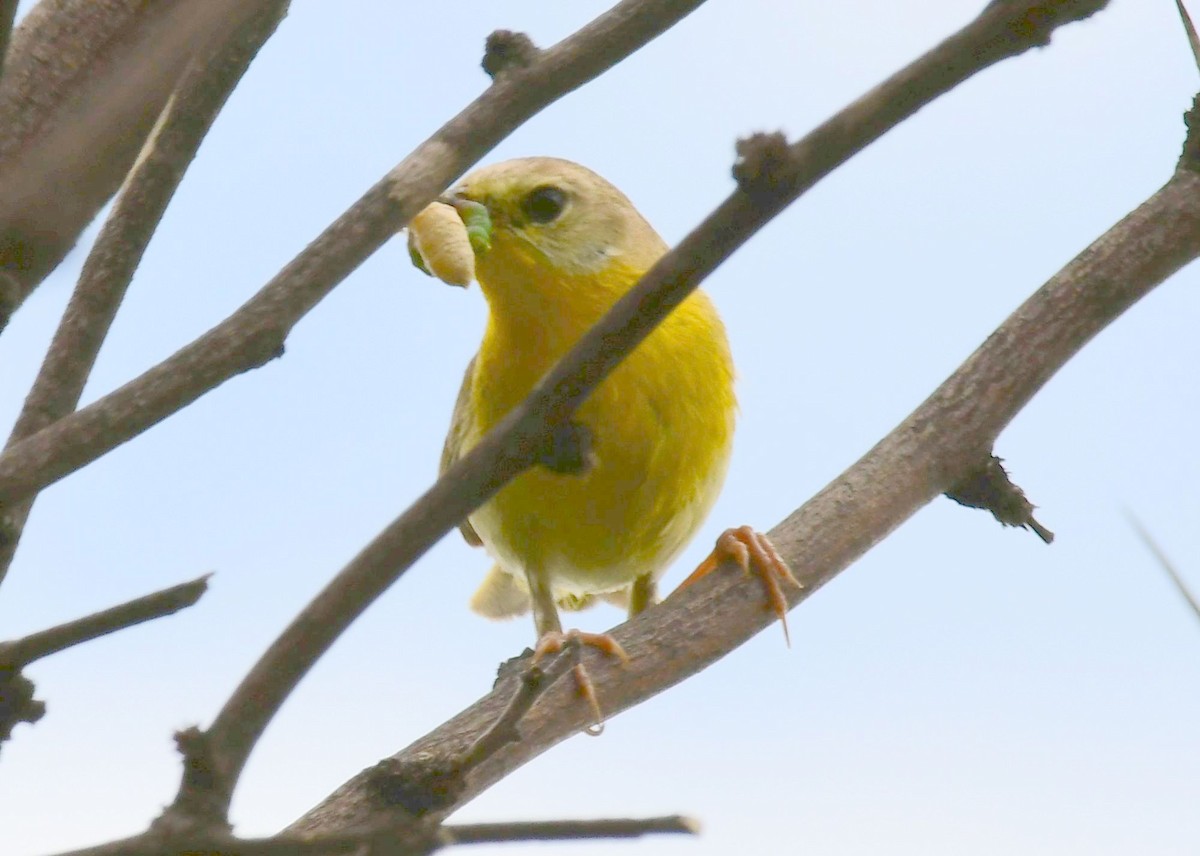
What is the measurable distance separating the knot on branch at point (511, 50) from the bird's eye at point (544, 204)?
1.62 metres

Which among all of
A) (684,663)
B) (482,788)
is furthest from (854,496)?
(482,788)

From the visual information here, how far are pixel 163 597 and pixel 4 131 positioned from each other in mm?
641

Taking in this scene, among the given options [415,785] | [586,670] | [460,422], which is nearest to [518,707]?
[415,785]

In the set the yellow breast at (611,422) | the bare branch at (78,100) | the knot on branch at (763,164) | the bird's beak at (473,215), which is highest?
the bird's beak at (473,215)

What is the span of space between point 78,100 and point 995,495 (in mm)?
1612

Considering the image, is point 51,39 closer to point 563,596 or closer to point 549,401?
point 549,401

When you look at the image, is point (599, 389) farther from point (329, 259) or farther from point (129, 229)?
point (329, 259)

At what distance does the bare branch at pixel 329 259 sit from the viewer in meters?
1.38

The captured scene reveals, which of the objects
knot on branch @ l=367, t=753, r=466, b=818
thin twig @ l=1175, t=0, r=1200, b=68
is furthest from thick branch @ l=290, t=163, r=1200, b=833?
thin twig @ l=1175, t=0, r=1200, b=68

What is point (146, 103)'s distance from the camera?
156cm

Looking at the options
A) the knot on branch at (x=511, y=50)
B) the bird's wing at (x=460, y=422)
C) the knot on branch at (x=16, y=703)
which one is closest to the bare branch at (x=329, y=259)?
the knot on branch at (x=511, y=50)

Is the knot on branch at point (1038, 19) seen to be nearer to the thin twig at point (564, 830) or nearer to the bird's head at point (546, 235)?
the thin twig at point (564, 830)

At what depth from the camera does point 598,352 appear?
Answer: 114cm

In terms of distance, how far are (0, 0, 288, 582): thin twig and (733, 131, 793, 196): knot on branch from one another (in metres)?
0.96
